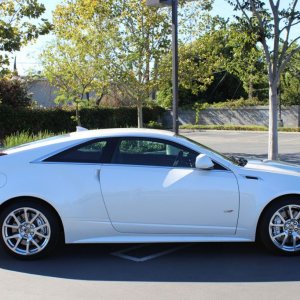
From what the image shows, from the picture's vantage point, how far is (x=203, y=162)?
5.20m

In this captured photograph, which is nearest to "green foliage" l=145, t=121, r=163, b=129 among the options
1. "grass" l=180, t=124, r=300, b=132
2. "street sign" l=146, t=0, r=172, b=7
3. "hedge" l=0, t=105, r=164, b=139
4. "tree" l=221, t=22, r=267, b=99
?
"hedge" l=0, t=105, r=164, b=139

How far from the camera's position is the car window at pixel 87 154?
538cm

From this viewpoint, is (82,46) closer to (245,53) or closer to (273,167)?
(245,53)

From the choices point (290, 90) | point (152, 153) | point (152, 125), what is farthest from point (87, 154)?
point (290, 90)

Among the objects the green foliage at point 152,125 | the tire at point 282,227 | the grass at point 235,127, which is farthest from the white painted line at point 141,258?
the grass at point 235,127

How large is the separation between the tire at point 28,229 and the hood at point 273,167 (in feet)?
7.62

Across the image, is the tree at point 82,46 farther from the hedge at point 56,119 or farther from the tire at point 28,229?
the tire at point 28,229

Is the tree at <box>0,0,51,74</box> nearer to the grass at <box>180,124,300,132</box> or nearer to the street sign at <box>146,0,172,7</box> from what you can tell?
the street sign at <box>146,0,172,7</box>

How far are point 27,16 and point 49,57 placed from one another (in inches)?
416

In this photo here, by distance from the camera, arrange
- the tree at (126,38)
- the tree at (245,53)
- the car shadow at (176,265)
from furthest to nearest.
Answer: the tree at (126,38), the tree at (245,53), the car shadow at (176,265)

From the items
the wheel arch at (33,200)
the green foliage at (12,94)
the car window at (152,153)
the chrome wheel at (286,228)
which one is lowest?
the chrome wheel at (286,228)

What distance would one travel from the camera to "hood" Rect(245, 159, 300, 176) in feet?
17.9

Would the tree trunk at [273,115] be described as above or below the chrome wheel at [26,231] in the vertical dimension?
above

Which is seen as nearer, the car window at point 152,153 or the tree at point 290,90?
the car window at point 152,153
